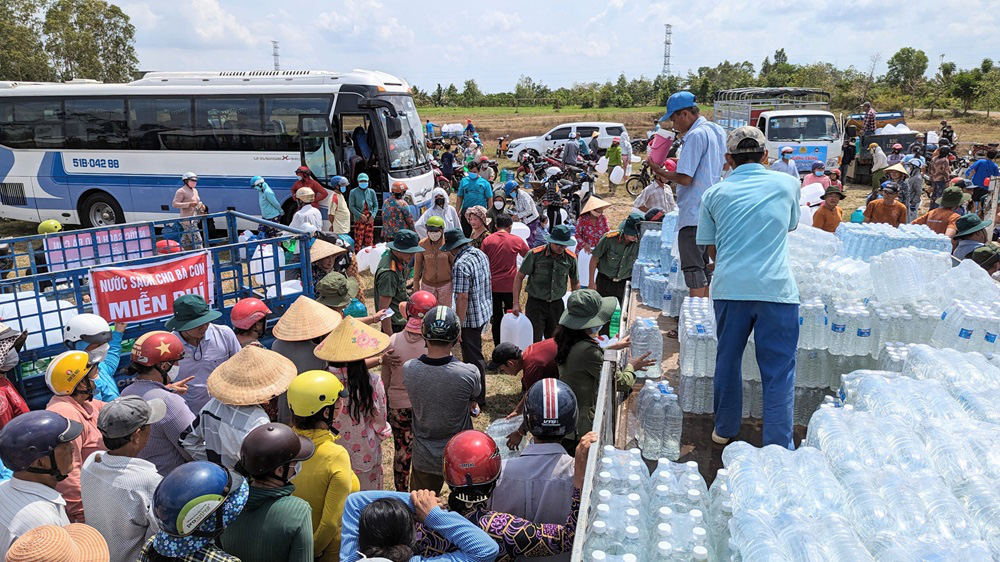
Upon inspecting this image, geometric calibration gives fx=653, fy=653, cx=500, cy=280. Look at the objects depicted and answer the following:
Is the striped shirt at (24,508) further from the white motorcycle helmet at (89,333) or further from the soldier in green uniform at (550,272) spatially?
the soldier in green uniform at (550,272)

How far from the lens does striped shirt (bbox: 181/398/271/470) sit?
3.16 m

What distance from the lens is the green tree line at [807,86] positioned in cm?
3981

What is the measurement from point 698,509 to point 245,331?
3.27 meters

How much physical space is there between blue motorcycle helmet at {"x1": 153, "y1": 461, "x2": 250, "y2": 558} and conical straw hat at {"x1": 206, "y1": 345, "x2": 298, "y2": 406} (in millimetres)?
1001

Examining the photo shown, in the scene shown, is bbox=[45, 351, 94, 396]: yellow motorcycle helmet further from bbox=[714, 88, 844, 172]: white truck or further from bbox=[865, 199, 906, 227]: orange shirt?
bbox=[714, 88, 844, 172]: white truck

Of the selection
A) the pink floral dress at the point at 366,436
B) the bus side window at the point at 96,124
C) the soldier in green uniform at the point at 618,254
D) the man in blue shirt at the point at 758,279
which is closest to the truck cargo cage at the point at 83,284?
the pink floral dress at the point at 366,436

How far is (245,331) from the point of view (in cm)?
447

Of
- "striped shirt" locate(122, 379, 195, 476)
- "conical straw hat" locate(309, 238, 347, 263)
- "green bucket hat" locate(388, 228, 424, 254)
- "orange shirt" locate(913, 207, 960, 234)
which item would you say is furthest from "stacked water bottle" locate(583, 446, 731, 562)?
"orange shirt" locate(913, 207, 960, 234)

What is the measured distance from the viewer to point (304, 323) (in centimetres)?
427

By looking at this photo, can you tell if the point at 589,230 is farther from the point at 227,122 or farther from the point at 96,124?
the point at 96,124

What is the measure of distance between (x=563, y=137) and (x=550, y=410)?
22966 millimetres

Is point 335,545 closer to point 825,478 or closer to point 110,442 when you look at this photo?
point 110,442

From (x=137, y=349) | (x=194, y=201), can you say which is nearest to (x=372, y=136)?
(x=194, y=201)

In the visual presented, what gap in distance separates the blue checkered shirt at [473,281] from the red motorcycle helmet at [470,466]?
3180 millimetres
